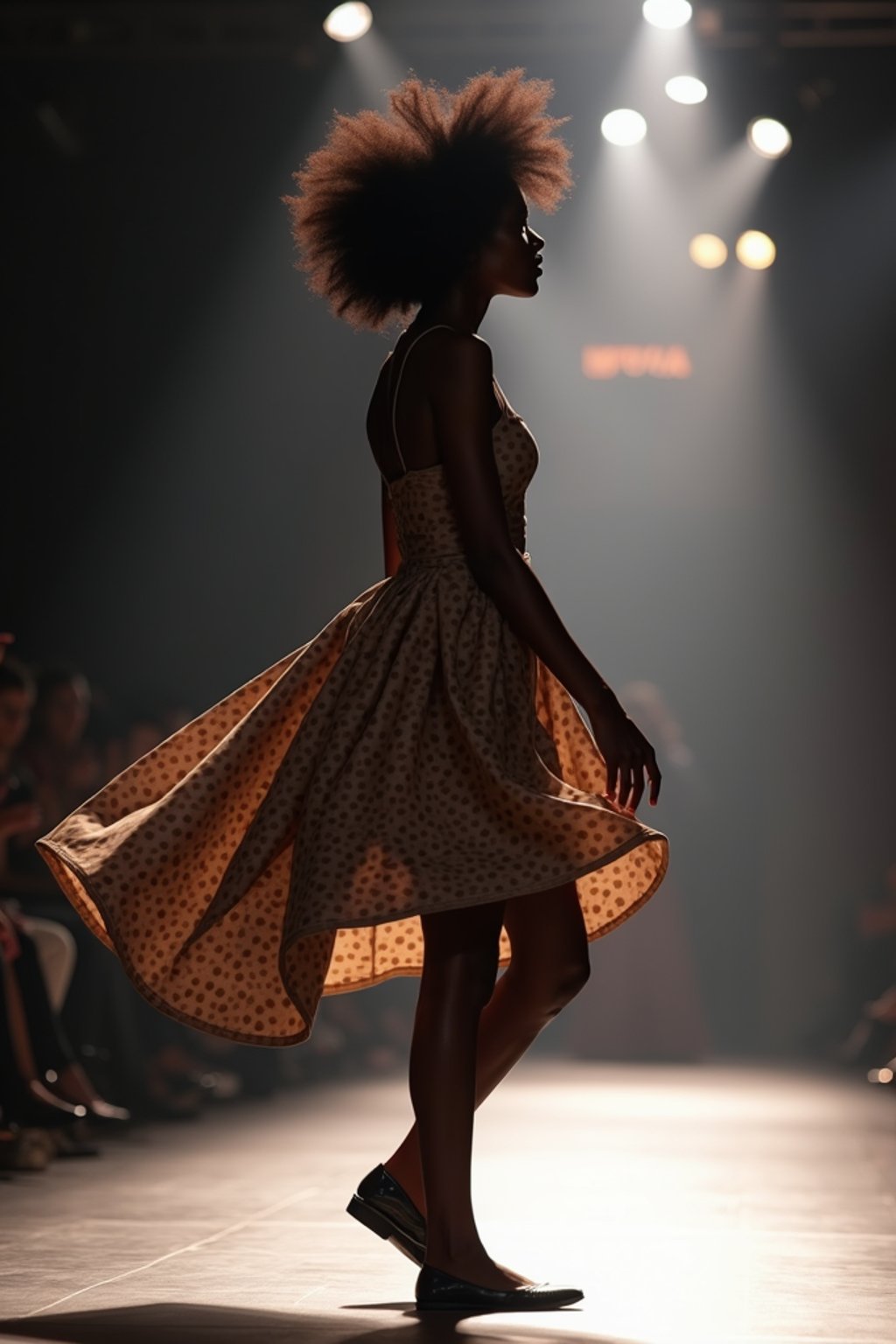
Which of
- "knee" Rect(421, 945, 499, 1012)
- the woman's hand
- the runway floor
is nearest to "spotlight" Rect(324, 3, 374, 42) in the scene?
the runway floor

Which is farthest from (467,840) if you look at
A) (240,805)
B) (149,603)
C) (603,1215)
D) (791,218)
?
(791,218)

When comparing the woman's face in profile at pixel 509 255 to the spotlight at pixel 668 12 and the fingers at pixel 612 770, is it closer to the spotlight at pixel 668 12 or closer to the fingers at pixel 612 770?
the fingers at pixel 612 770

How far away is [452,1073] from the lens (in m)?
1.95

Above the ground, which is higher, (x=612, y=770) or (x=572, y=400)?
(x=572, y=400)

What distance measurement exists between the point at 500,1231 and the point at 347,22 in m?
4.57

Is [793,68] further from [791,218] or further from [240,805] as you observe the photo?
[240,805]

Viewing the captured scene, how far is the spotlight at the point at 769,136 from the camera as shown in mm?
6965

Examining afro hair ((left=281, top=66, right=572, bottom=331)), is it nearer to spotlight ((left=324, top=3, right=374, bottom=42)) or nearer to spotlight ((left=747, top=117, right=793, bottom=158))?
spotlight ((left=324, top=3, right=374, bottom=42))

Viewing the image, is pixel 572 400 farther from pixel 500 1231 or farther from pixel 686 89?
pixel 500 1231

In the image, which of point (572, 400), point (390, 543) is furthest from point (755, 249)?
point (390, 543)

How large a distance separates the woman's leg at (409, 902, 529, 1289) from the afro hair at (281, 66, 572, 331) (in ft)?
2.48

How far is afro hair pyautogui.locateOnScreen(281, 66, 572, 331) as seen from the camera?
2.17 m

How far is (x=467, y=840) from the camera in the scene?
197 centimetres

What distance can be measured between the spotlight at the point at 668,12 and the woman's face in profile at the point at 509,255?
401cm
